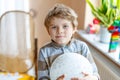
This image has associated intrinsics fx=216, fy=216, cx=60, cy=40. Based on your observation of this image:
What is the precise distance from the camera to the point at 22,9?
6.09 ft

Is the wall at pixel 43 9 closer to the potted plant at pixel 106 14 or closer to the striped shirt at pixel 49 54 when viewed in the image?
the potted plant at pixel 106 14

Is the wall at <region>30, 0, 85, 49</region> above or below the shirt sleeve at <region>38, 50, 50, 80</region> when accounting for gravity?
above

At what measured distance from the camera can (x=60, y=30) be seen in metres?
1.11

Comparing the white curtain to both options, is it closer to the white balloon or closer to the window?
the window

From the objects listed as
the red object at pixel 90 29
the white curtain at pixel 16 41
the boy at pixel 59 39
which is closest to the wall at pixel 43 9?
the red object at pixel 90 29

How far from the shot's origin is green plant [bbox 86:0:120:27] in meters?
1.63

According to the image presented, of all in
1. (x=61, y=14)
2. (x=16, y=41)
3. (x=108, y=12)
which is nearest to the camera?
(x=61, y=14)

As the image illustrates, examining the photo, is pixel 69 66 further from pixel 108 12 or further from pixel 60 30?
pixel 108 12

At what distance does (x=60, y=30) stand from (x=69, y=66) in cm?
19

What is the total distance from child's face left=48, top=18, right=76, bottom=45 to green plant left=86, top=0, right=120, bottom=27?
591 millimetres

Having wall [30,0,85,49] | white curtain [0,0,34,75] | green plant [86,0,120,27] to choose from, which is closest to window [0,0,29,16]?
white curtain [0,0,34,75]

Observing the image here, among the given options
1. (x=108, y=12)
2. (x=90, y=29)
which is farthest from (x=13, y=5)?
(x=108, y=12)

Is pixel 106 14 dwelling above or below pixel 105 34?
above

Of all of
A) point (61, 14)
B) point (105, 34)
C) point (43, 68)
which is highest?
point (61, 14)
